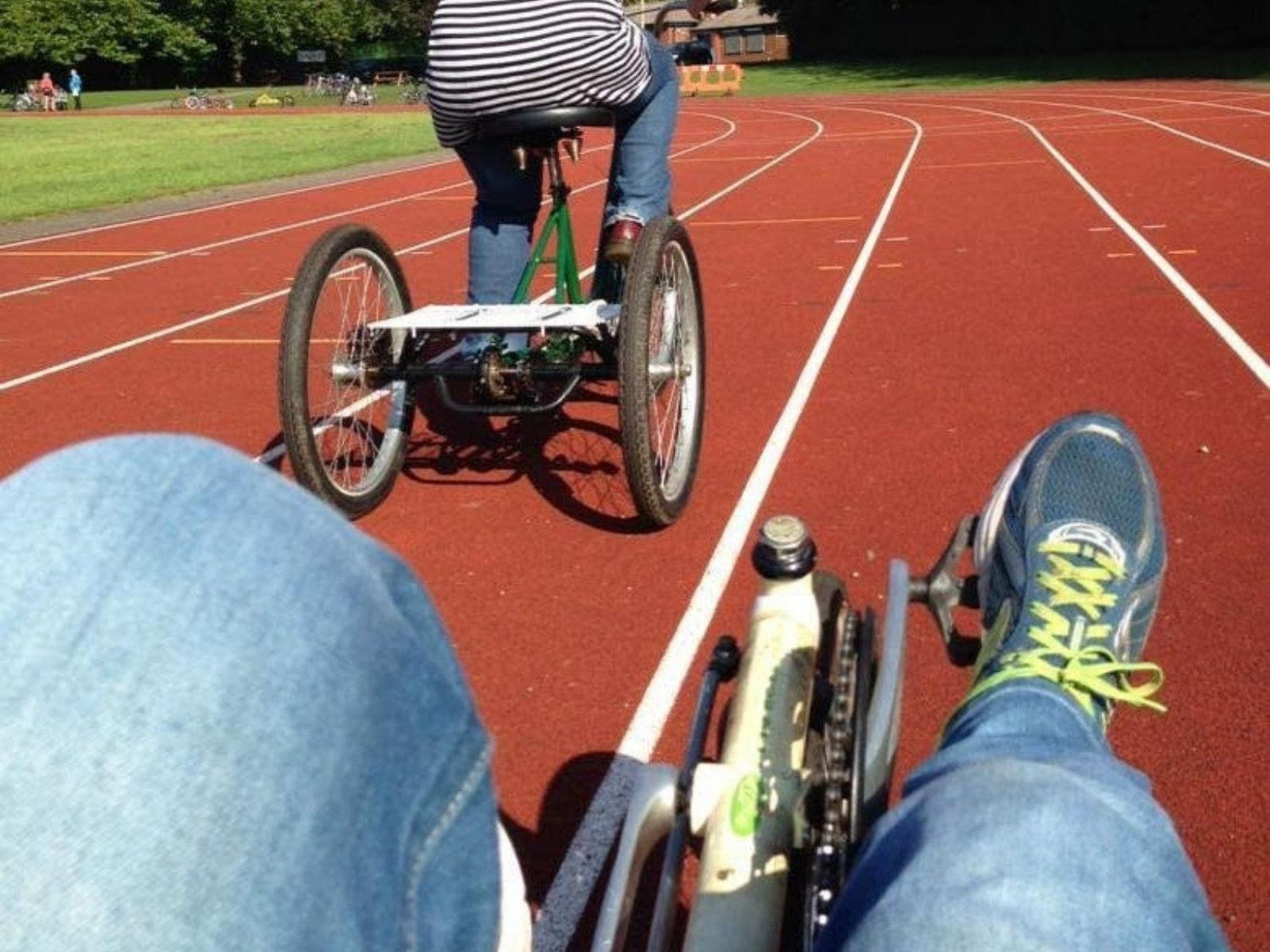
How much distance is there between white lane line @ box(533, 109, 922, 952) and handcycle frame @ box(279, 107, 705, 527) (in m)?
0.23

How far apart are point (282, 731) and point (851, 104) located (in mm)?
27015

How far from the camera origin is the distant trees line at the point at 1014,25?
35938mm

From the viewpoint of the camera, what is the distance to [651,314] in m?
3.43

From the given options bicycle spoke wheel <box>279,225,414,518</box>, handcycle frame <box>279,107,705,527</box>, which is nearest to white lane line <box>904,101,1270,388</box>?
handcycle frame <box>279,107,705,527</box>

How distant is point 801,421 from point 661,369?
4.21 feet

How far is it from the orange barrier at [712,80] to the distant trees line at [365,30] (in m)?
7.78

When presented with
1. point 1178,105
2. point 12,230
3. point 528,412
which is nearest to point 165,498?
point 528,412

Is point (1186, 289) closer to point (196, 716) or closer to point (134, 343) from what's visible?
point (134, 343)

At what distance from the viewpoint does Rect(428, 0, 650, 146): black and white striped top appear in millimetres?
3531

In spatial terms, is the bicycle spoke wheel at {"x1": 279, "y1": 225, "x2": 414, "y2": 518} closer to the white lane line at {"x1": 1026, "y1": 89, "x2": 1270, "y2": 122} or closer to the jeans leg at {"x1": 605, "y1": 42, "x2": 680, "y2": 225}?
the jeans leg at {"x1": 605, "y1": 42, "x2": 680, "y2": 225}

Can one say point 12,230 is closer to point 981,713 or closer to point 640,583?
point 640,583

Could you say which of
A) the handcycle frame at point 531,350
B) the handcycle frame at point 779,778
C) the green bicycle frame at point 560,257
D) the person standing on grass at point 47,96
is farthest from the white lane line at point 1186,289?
the person standing on grass at point 47,96

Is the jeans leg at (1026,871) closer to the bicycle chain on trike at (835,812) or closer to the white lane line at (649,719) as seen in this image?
the bicycle chain on trike at (835,812)

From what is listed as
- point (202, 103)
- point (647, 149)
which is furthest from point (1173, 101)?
point (202, 103)
